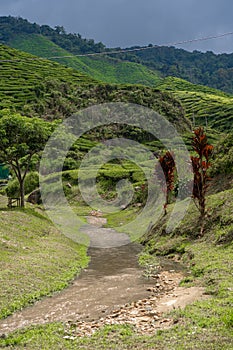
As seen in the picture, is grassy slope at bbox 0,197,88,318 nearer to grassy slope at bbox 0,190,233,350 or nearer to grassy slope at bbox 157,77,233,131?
grassy slope at bbox 0,190,233,350

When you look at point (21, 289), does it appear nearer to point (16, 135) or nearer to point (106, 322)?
point (106, 322)

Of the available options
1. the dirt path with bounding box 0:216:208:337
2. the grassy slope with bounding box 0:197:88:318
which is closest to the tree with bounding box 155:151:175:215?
the grassy slope with bounding box 0:197:88:318

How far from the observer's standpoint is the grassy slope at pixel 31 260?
54.4 feet

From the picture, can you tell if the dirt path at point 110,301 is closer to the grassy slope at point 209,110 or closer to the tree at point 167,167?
the tree at point 167,167

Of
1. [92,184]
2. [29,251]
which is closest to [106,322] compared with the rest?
[29,251]

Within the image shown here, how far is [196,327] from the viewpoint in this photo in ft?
35.6

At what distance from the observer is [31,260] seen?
21.9 meters

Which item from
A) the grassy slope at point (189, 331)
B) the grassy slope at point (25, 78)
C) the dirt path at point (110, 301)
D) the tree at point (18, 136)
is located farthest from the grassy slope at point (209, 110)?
the grassy slope at point (189, 331)

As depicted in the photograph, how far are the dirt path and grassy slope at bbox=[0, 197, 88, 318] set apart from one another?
75cm

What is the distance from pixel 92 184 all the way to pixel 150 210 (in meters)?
27.8

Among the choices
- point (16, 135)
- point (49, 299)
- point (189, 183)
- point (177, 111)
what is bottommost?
point (49, 299)

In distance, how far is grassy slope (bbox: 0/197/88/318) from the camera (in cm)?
1658

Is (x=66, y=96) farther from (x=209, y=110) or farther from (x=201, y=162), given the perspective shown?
(x=201, y=162)

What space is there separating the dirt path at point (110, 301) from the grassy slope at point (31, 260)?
0.75m
